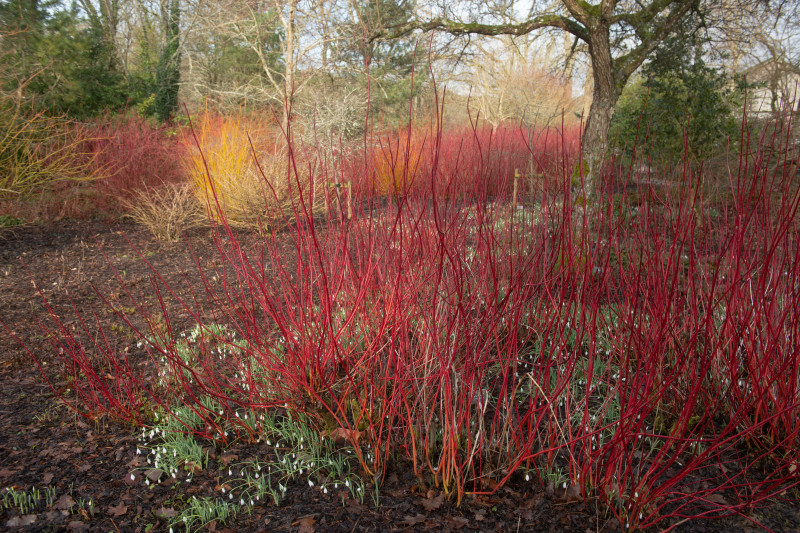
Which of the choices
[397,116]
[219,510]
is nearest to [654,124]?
[219,510]

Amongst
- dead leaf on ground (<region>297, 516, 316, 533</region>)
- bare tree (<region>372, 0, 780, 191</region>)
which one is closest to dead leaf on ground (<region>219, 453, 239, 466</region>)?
dead leaf on ground (<region>297, 516, 316, 533</region>)

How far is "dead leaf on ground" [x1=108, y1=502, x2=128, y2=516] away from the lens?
1.82m

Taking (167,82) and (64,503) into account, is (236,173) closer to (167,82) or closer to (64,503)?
(64,503)

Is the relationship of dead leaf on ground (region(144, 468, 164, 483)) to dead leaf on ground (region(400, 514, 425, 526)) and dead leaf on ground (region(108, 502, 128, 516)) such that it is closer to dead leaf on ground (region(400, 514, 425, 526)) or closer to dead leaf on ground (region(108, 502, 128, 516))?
dead leaf on ground (region(108, 502, 128, 516))

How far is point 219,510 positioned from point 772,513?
2085 mm

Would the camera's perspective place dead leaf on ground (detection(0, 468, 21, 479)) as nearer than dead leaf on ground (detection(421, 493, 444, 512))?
No

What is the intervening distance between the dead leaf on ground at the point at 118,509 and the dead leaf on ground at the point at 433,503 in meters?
1.15

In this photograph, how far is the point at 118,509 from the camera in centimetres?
184

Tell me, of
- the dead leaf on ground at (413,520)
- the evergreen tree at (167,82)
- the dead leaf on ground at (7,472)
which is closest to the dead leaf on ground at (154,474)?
the dead leaf on ground at (7,472)

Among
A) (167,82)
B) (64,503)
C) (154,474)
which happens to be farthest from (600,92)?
(167,82)

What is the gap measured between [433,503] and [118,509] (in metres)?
1.21

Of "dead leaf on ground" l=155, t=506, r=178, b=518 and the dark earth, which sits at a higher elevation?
the dark earth

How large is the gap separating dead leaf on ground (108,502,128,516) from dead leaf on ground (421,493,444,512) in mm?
1149

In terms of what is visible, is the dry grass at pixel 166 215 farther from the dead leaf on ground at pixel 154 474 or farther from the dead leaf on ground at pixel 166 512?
the dead leaf on ground at pixel 166 512
